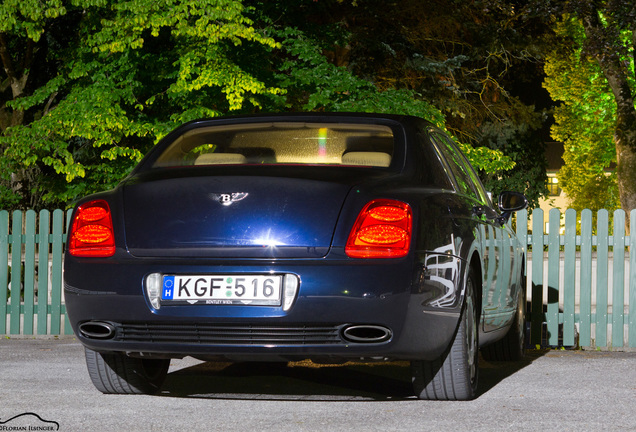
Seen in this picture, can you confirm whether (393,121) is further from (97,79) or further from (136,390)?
(97,79)

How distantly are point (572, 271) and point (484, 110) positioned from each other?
18423 millimetres

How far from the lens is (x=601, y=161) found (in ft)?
156

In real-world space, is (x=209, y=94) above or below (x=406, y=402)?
above

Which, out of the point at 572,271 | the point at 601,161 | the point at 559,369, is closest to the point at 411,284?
the point at 559,369

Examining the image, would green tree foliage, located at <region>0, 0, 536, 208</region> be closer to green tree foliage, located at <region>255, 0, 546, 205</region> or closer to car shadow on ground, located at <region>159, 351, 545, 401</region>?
green tree foliage, located at <region>255, 0, 546, 205</region>

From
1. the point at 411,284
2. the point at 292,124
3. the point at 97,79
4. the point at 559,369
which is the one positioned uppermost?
the point at 97,79

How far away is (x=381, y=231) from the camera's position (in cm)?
518

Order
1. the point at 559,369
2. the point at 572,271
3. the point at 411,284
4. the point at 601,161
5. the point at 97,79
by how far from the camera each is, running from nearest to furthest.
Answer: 1. the point at 411,284
2. the point at 559,369
3. the point at 572,271
4. the point at 97,79
5. the point at 601,161

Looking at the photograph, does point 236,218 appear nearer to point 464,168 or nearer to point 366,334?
point 366,334

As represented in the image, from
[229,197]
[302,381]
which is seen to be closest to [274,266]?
[229,197]

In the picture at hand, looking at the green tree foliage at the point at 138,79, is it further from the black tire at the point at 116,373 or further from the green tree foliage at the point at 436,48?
the black tire at the point at 116,373

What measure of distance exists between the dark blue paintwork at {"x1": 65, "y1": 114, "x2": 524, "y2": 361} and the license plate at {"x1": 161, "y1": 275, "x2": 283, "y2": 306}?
0.11 feet

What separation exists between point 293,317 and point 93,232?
44.6 inches

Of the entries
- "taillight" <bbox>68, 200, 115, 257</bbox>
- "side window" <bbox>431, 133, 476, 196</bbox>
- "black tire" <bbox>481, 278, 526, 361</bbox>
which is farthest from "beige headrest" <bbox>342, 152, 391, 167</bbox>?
"black tire" <bbox>481, 278, 526, 361</bbox>
